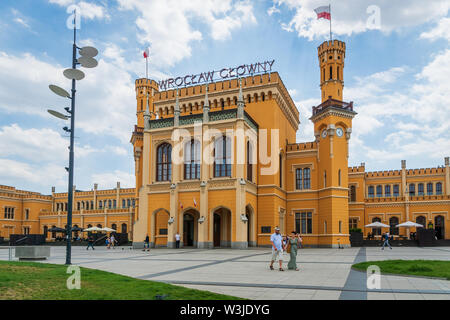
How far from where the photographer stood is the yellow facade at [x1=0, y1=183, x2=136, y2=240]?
225ft

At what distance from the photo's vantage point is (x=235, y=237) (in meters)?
33.6

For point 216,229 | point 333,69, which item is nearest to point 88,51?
point 216,229

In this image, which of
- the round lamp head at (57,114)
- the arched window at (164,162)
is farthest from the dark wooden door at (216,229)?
the round lamp head at (57,114)

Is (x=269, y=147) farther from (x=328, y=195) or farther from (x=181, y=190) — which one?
(x=181, y=190)

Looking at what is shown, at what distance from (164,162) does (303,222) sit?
1623 centimetres

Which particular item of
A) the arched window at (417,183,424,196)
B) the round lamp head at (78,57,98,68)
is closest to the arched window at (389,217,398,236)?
the arched window at (417,183,424,196)

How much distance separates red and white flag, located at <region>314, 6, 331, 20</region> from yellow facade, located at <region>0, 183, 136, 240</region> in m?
43.3

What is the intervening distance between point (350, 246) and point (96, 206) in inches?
2170

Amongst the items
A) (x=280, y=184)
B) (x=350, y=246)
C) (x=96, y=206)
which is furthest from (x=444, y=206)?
(x=96, y=206)

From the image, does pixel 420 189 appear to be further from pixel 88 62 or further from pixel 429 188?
pixel 88 62

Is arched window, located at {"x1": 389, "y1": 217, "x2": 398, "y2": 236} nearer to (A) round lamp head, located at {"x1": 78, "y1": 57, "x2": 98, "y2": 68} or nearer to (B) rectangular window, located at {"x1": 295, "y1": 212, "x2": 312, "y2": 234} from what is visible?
(B) rectangular window, located at {"x1": 295, "y1": 212, "x2": 312, "y2": 234}

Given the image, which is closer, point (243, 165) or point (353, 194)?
point (243, 165)

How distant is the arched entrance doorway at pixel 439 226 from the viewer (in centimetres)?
5156

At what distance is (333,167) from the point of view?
39375mm
